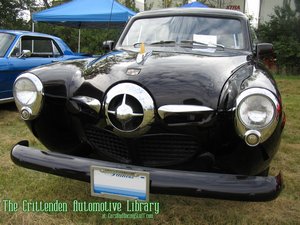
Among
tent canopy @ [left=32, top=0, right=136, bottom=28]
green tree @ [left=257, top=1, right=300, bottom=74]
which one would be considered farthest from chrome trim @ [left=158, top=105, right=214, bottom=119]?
green tree @ [left=257, top=1, right=300, bottom=74]

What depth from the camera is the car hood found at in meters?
2.20

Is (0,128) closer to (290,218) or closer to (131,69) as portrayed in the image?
(131,69)

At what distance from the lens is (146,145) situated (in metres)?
2.28

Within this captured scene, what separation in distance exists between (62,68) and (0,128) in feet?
9.19

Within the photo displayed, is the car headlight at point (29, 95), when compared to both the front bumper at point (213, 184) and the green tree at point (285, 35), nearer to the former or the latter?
the front bumper at point (213, 184)

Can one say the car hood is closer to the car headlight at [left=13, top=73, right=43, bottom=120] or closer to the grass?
the car headlight at [left=13, top=73, right=43, bottom=120]

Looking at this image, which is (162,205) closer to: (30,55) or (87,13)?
(30,55)

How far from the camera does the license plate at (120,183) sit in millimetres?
2107

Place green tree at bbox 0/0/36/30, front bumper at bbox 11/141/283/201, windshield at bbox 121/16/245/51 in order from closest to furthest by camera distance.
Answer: front bumper at bbox 11/141/283/201
windshield at bbox 121/16/245/51
green tree at bbox 0/0/36/30

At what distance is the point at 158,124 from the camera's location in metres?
2.16

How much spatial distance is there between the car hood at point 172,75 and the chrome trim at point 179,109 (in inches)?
1.2

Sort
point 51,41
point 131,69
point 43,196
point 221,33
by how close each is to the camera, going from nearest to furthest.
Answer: point 131,69, point 43,196, point 221,33, point 51,41

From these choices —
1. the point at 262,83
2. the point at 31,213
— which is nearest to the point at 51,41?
the point at 31,213

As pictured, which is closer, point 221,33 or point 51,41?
point 221,33
